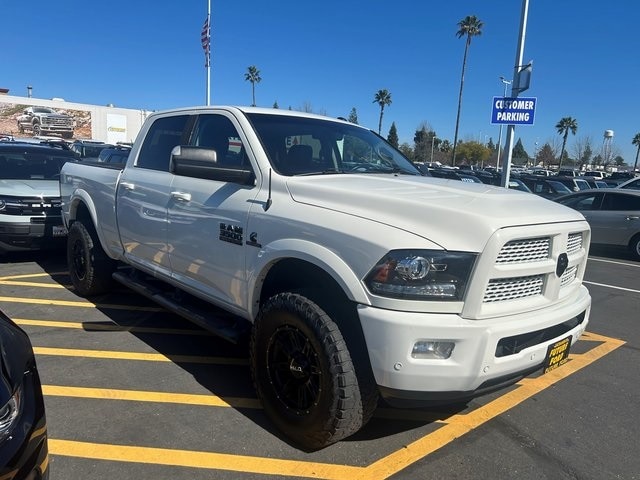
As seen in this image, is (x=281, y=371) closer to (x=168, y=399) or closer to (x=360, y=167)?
(x=168, y=399)

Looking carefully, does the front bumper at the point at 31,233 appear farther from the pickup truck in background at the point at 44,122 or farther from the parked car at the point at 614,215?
the pickup truck in background at the point at 44,122

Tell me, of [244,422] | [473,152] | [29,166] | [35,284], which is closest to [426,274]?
[244,422]

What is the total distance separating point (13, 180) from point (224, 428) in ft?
21.0

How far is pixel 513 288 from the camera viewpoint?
8.57 ft

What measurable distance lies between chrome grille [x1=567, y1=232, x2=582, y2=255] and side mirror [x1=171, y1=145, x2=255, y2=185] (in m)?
1.99

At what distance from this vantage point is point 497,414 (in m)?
3.43

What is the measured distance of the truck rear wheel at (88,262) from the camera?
17.7 feet

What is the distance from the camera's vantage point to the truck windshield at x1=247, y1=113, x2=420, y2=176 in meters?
3.45

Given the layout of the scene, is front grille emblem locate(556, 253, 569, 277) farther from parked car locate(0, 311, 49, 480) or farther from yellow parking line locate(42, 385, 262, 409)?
parked car locate(0, 311, 49, 480)

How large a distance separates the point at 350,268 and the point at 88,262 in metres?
3.92

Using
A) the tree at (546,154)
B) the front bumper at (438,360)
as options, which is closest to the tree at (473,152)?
the tree at (546,154)

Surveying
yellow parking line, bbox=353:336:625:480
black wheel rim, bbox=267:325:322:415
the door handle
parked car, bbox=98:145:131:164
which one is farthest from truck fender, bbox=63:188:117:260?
yellow parking line, bbox=353:336:625:480

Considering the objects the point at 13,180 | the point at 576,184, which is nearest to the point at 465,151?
the point at 576,184

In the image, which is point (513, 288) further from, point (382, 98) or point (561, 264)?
point (382, 98)
